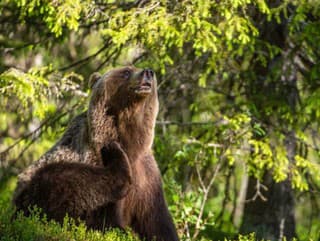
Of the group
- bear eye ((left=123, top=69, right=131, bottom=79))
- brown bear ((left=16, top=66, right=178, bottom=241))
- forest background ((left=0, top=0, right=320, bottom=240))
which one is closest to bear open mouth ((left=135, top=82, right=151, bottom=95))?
brown bear ((left=16, top=66, right=178, bottom=241))

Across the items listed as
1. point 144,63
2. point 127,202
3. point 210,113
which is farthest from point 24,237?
point 210,113

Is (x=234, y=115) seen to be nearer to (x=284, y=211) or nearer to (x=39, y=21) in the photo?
(x=284, y=211)

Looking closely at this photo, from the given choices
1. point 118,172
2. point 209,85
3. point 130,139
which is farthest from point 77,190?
point 209,85

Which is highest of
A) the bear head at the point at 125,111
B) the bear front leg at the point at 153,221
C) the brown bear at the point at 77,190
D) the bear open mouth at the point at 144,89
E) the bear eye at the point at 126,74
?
the bear eye at the point at 126,74

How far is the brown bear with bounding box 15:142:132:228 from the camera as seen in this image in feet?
22.9

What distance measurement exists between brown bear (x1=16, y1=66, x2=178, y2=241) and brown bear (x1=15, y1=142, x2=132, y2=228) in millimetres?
195

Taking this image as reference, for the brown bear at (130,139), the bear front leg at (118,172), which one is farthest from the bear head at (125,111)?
the bear front leg at (118,172)

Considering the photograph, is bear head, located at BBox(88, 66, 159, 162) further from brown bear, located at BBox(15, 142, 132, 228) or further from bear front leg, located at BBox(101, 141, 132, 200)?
brown bear, located at BBox(15, 142, 132, 228)

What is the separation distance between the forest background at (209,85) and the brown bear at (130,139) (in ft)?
4.41

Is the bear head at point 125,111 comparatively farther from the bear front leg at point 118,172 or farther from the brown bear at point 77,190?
the brown bear at point 77,190

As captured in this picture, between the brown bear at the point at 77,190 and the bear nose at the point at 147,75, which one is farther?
the bear nose at the point at 147,75

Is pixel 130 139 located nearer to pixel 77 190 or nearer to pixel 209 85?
pixel 77 190

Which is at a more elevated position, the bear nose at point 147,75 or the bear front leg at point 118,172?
the bear nose at point 147,75

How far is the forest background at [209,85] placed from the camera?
905cm
